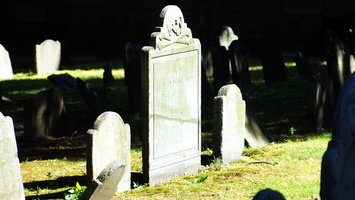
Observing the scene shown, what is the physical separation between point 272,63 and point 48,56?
6.44 metres

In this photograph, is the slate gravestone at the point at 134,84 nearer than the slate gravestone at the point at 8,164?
No

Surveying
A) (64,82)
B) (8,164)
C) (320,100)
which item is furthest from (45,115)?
(8,164)

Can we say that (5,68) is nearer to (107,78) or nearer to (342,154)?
(107,78)

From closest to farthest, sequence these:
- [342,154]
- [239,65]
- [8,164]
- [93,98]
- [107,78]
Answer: [342,154]
[8,164]
[93,98]
[239,65]
[107,78]

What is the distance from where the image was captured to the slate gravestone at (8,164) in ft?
20.6

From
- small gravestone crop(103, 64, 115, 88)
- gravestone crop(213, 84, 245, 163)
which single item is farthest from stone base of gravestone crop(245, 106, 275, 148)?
small gravestone crop(103, 64, 115, 88)

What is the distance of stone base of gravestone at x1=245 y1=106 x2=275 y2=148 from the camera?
33.3 ft

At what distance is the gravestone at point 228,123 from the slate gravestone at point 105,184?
235 centimetres

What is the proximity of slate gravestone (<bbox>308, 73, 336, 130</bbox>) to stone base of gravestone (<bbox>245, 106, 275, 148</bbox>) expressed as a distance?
116 cm

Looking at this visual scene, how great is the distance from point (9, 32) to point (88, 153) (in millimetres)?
19442

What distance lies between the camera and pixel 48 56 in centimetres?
1917

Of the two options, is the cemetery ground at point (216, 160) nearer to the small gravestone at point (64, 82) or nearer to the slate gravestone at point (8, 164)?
the small gravestone at point (64, 82)

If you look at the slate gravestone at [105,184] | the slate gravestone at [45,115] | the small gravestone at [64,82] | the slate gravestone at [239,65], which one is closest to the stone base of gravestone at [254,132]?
the slate gravestone at [45,115]

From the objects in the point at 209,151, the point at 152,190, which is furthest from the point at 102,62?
the point at 152,190
